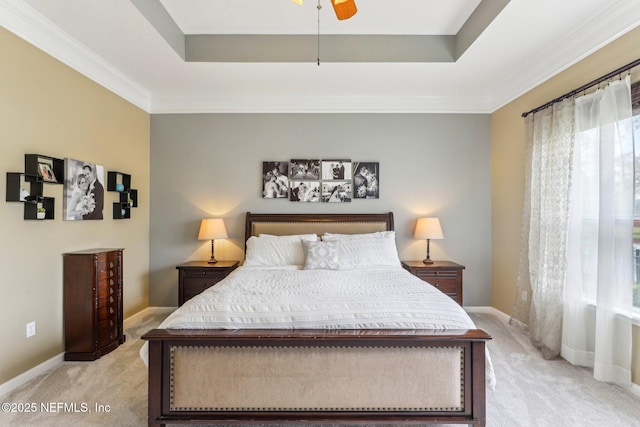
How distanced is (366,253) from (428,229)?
36.4 inches

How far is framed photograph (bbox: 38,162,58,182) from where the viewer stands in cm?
256

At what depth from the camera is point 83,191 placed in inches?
119

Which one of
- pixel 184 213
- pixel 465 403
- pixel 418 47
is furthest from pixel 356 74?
pixel 465 403

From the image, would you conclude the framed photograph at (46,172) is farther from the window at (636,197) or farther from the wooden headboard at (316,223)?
the window at (636,197)

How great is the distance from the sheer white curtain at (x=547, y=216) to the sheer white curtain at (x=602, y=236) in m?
0.10

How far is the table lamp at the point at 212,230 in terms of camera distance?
12.7 feet

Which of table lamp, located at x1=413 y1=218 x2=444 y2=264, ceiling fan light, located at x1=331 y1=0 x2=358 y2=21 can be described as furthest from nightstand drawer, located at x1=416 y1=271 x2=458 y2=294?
ceiling fan light, located at x1=331 y1=0 x2=358 y2=21

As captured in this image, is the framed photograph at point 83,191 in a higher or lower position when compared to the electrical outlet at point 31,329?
higher

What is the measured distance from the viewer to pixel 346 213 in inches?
166

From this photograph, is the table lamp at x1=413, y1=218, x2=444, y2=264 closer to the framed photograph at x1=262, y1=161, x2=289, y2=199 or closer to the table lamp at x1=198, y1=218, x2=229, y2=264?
the framed photograph at x1=262, y1=161, x2=289, y2=199

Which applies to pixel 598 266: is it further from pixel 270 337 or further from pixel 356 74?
pixel 356 74

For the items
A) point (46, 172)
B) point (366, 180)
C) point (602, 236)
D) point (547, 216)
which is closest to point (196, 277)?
point (46, 172)

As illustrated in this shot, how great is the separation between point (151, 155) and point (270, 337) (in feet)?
11.3

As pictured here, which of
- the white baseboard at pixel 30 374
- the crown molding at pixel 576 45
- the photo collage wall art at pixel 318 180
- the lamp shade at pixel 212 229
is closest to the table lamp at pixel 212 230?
the lamp shade at pixel 212 229
